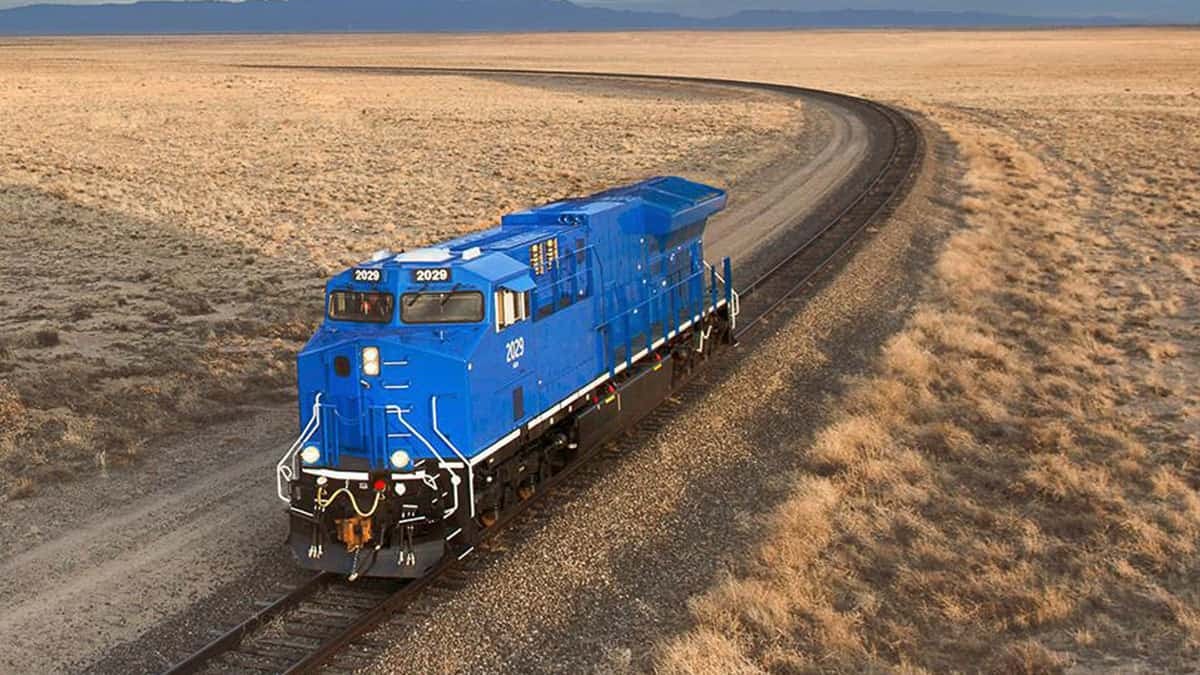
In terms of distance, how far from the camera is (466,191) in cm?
4619

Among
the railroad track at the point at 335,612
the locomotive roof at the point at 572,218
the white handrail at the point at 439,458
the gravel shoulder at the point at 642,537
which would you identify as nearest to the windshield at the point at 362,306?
the locomotive roof at the point at 572,218

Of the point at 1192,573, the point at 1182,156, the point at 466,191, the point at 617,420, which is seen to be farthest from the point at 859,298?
the point at 1182,156

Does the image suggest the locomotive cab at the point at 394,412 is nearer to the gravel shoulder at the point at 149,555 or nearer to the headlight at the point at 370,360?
the headlight at the point at 370,360

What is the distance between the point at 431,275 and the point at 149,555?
4.96 m

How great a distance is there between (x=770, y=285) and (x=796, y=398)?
378 inches

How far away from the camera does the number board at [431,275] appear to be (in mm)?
13859

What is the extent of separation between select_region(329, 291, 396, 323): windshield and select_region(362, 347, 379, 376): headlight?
0.52 meters

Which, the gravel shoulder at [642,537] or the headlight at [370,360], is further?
the headlight at [370,360]

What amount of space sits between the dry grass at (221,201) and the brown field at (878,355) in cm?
15

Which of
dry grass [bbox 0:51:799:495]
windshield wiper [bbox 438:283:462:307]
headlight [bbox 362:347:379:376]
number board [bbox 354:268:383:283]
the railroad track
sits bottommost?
dry grass [bbox 0:51:799:495]

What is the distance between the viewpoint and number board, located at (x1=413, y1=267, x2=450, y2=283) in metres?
13.9

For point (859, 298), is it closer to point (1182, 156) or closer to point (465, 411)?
point (465, 411)

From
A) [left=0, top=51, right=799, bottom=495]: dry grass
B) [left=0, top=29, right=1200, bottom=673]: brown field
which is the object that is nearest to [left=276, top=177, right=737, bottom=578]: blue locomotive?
[left=0, top=29, right=1200, bottom=673]: brown field

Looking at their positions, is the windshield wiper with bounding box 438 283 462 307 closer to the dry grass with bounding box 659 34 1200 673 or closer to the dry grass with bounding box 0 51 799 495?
the dry grass with bounding box 659 34 1200 673
